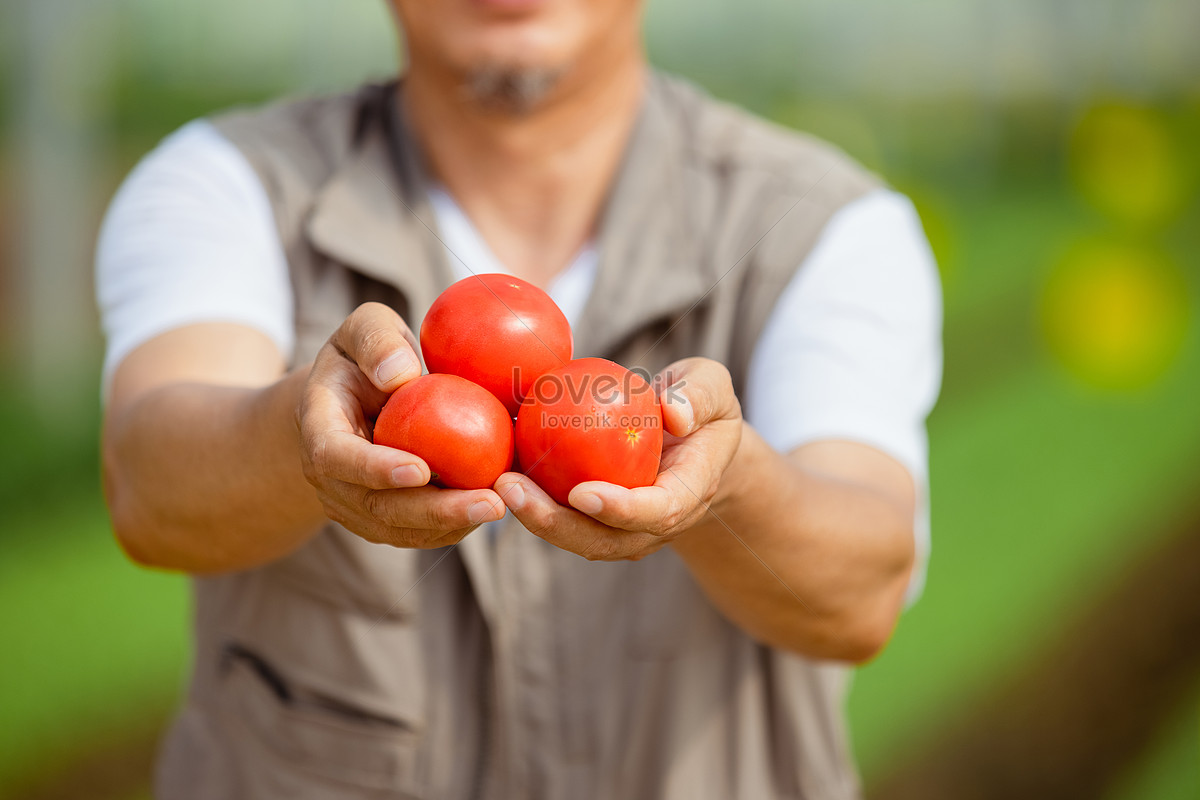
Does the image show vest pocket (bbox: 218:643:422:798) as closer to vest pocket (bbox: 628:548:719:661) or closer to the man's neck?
vest pocket (bbox: 628:548:719:661)

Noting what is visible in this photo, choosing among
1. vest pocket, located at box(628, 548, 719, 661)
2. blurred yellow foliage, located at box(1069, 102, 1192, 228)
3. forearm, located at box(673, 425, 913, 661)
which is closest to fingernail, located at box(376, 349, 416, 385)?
forearm, located at box(673, 425, 913, 661)

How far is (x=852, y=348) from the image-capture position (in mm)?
1541

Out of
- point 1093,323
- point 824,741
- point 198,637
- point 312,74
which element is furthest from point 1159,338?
point 198,637

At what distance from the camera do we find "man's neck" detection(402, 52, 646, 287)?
1.71m

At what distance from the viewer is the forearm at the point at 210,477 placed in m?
1.24

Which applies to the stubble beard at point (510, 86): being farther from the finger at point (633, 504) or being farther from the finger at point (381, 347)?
the finger at point (633, 504)

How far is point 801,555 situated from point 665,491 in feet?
1.24

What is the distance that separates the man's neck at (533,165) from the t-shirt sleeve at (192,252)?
0.31 m

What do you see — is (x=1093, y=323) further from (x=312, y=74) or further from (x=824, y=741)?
(x=824, y=741)

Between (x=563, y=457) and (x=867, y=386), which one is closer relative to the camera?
(x=563, y=457)

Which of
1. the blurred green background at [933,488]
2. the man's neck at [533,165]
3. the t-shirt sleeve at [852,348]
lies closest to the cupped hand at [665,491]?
the t-shirt sleeve at [852,348]

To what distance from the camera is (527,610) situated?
1547 millimetres

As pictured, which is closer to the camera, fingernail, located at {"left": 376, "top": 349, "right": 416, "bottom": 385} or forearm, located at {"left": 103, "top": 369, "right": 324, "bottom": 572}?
fingernail, located at {"left": 376, "top": 349, "right": 416, "bottom": 385}

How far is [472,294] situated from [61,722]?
7.80 ft
